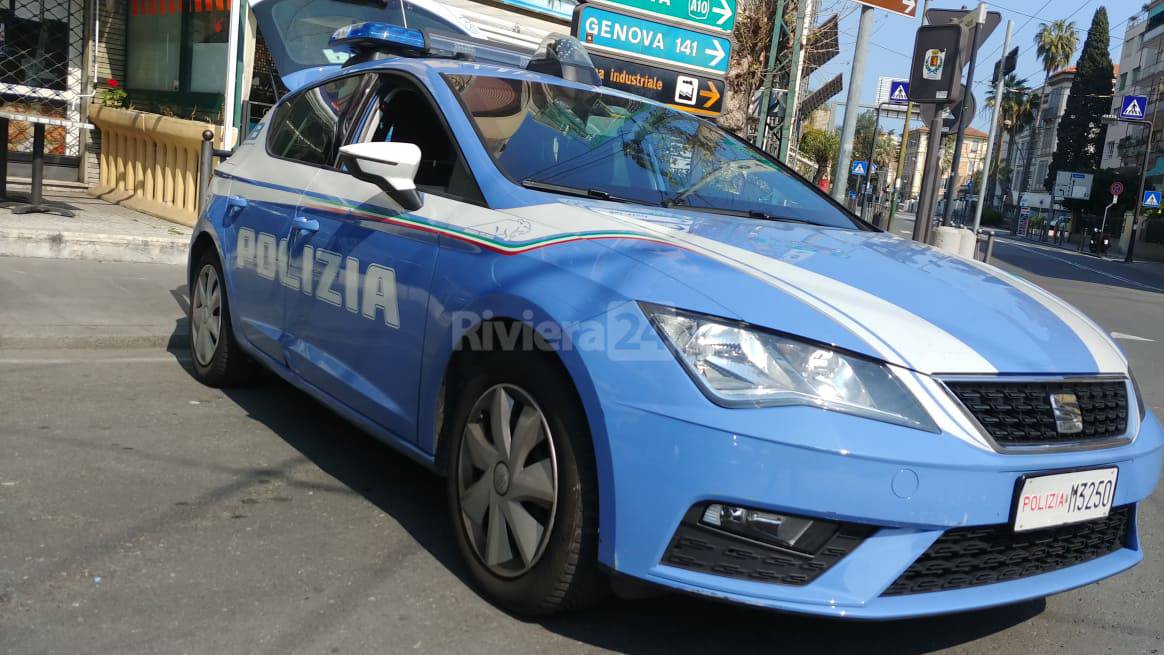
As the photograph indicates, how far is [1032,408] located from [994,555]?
0.38 meters

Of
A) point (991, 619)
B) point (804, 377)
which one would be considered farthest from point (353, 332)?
point (991, 619)

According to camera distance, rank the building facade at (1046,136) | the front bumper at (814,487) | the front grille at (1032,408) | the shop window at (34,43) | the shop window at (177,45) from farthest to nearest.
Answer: the building facade at (1046,136)
the shop window at (34,43)
the shop window at (177,45)
the front grille at (1032,408)
the front bumper at (814,487)

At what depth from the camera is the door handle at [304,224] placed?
4.07m

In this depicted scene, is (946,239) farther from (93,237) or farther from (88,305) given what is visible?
(88,305)

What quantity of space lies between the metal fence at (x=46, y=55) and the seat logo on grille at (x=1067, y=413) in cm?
1195

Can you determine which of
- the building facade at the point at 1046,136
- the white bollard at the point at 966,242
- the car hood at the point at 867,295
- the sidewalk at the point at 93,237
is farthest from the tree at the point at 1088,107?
the car hood at the point at 867,295

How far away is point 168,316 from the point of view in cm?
684

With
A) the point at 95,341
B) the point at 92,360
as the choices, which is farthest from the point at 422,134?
the point at 95,341

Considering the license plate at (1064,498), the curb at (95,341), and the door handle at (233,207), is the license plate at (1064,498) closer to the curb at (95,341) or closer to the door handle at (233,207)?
the door handle at (233,207)

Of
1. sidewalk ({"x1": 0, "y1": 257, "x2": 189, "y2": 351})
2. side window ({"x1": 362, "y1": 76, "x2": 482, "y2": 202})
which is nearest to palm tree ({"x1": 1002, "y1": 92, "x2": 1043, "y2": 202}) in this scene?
sidewalk ({"x1": 0, "y1": 257, "x2": 189, "y2": 351})

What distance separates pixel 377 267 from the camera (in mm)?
3613

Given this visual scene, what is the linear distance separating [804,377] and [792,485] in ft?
0.84

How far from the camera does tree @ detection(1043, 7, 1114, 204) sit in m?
76.3

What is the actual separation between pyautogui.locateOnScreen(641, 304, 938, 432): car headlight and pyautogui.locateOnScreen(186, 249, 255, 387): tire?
10.2ft
